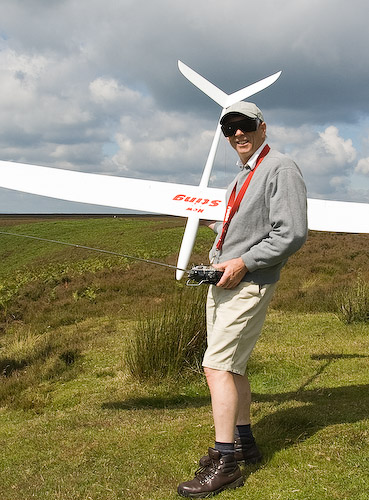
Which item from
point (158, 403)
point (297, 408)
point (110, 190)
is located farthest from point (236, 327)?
point (158, 403)

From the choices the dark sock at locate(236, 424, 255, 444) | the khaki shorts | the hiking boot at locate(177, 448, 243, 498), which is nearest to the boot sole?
the hiking boot at locate(177, 448, 243, 498)

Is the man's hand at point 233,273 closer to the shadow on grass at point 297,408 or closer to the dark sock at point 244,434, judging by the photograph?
the dark sock at point 244,434

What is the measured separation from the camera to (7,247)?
33.0 meters

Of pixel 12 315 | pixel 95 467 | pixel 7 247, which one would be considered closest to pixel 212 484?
pixel 95 467

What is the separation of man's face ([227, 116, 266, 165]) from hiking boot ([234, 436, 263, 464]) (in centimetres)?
189

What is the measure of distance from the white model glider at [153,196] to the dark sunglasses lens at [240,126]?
1079mm

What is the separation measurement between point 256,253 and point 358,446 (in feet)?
5.58

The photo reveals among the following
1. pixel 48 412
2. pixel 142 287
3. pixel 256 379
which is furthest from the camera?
pixel 142 287

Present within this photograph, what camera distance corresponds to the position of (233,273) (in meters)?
2.83

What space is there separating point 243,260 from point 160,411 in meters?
2.56

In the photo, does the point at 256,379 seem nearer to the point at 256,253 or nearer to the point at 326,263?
the point at 256,253

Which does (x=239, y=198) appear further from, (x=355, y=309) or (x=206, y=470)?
(x=355, y=309)

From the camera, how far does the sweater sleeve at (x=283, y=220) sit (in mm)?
2705

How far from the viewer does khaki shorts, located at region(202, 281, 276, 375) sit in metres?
2.88
